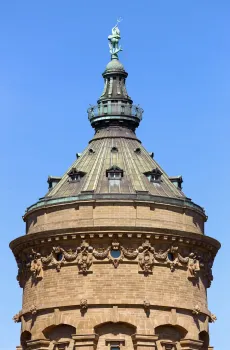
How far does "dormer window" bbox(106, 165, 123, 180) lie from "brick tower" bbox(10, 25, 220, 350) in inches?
2.9

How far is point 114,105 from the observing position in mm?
95375

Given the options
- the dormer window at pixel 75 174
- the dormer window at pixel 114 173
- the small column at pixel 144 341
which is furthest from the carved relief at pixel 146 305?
the dormer window at pixel 75 174

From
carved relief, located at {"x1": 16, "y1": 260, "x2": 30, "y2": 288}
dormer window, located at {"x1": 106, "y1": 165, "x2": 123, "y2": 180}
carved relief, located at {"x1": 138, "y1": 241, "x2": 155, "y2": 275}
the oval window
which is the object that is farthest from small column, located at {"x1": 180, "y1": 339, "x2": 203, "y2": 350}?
dormer window, located at {"x1": 106, "y1": 165, "x2": 123, "y2": 180}

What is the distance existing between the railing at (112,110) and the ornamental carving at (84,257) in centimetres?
1299

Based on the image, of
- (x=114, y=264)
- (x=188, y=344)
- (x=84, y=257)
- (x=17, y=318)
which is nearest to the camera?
(x=114, y=264)

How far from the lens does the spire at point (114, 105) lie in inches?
3752

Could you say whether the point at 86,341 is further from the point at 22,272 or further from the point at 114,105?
the point at 114,105

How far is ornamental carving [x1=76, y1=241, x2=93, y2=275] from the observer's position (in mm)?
85875

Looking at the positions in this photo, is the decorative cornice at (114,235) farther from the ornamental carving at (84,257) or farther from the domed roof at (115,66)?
the domed roof at (115,66)

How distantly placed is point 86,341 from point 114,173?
42.5 feet

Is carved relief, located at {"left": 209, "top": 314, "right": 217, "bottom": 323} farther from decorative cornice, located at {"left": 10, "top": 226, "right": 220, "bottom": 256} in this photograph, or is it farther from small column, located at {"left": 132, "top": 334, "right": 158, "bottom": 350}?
small column, located at {"left": 132, "top": 334, "right": 158, "bottom": 350}

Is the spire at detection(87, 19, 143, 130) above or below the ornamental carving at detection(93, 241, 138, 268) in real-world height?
above

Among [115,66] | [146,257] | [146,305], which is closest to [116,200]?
[146,257]

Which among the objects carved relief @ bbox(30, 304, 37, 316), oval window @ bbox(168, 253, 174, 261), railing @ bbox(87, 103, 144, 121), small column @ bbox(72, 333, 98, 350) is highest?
railing @ bbox(87, 103, 144, 121)
